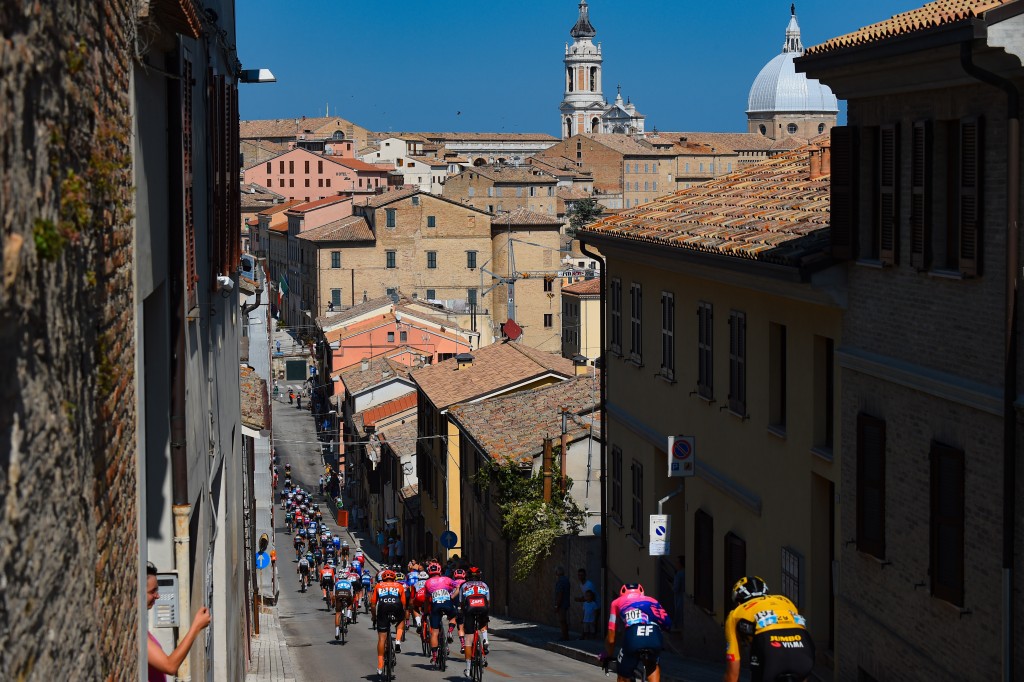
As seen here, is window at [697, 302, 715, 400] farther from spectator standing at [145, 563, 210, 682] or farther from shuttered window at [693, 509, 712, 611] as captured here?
spectator standing at [145, 563, 210, 682]

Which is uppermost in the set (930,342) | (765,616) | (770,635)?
(930,342)

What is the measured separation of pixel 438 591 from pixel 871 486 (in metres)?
7.53

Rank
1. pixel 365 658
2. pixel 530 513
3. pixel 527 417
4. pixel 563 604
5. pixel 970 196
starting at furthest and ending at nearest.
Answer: pixel 527 417 < pixel 530 513 < pixel 563 604 < pixel 365 658 < pixel 970 196

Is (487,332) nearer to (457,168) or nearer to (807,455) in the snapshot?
(807,455)

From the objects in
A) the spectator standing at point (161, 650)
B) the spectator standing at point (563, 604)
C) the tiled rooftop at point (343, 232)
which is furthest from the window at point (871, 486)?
the tiled rooftop at point (343, 232)

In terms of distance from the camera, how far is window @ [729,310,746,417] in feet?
57.5

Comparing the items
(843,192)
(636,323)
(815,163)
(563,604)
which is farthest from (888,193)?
(563,604)

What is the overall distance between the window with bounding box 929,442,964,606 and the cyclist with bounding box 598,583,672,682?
2265mm

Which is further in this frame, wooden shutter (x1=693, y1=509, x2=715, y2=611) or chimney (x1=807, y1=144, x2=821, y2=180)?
chimney (x1=807, y1=144, x2=821, y2=180)

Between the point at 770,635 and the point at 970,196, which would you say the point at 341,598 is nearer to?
the point at 970,196

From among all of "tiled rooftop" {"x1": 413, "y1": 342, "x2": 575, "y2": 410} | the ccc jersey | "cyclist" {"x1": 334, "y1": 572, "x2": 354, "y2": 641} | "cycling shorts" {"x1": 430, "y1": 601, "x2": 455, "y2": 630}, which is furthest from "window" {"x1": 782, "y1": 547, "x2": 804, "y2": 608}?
"tiled rooftop" {"x1": 413, "y1": 342, "x2": 575, "y2": 410}

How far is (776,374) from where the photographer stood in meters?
16.6

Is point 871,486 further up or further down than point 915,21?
further down

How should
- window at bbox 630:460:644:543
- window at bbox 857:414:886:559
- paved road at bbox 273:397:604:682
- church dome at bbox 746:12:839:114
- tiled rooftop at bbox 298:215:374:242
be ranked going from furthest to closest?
church dome at bbox 746:12:839:114 → tiled rooftop at bbox 298:215:374:242 → window at bbox 630:460:644:543 → paved road at bbox 273:397:604:682 → window at bbox 857:414:886:559
